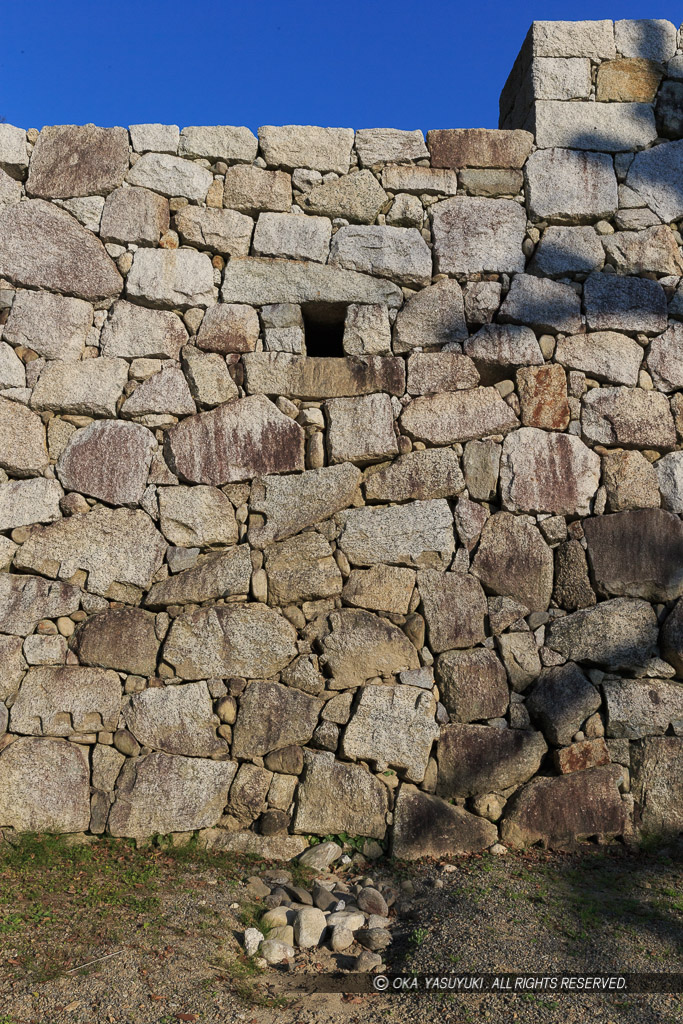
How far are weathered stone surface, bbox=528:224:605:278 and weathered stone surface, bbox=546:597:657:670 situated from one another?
188 centimetres

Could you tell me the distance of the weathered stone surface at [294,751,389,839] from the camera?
352 centimetres

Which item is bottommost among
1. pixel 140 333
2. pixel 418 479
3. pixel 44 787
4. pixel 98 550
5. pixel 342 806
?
pixel 342 806

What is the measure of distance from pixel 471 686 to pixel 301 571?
3.31 ft

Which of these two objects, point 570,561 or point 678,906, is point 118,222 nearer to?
point 570,561

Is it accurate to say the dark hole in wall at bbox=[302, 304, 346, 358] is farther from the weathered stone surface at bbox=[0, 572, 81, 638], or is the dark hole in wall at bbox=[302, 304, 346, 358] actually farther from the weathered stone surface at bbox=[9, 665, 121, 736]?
the weathered stone surface at bbox=[9, 665, 121, 736]

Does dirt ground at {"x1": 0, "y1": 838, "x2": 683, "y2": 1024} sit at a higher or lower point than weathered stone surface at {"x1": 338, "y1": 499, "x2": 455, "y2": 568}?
lower

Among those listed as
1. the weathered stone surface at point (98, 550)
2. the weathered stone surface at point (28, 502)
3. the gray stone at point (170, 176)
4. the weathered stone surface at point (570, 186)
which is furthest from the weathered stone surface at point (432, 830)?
the gray stone at point (170, 176)

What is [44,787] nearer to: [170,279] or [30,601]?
[30,601]

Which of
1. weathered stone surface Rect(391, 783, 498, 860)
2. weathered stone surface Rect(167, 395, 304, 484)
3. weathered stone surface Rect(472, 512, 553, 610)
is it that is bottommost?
weathered stone surface Rect(391, 783, 498, 860)

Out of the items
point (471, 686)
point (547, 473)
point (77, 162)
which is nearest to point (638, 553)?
point (547, 473)

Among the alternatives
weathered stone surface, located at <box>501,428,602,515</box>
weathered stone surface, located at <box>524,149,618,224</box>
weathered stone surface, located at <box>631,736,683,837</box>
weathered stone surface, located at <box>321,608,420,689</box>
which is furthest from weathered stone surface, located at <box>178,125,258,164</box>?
weathered stone surface, located at <box>631,736,683,837</box>

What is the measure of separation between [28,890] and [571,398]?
11.4 feet

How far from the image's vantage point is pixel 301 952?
2.82 metres

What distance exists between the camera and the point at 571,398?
4.13 metres
